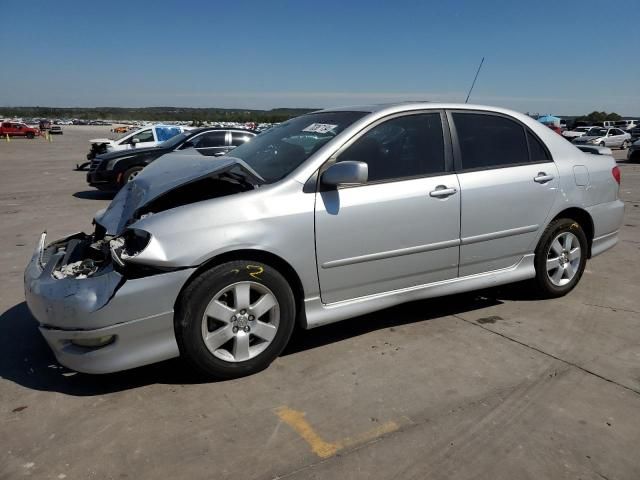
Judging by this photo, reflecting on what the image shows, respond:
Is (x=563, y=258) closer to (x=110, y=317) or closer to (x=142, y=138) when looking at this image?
(x=110, y=317)

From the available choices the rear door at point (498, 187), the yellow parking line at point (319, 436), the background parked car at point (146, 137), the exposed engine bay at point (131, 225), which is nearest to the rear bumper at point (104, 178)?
the background parked car at point (146, 137)

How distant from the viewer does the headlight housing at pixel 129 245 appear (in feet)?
9.02

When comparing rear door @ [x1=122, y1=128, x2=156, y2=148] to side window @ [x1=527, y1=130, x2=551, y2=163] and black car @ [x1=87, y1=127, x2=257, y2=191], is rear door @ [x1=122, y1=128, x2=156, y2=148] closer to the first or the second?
black car @ [x1=87, y1=127, x2=257, y2=191]

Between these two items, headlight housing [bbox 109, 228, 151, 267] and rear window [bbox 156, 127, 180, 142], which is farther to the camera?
rear window [bbox 156, 127, 180, 142]

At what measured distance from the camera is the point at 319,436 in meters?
2.52

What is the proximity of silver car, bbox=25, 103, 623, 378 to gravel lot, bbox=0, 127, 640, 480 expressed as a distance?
0.87 ft

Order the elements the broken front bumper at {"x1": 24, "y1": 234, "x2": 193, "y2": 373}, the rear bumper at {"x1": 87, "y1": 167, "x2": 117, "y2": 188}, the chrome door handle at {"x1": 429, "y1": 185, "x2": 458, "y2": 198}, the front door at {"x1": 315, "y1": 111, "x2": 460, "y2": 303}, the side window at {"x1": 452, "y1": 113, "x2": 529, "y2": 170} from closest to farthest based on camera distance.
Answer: the broken front bumper at {"x1": 24, "y1": 234, "x2": 193, "y2": 373}
the front door at {"x1": 315, "y1": 111, "x2": 460, "y2": 303}
the chrome door handle at {"x1": 429, "y1": 185, "x2": 458, "y2": 198}
the side window at {"x1": 452, "y1": 113, "x2": 529, "y2": 170}
the rear bumper at {"x1": 87, "y1": 167, "x2": 117, "y2": 188}

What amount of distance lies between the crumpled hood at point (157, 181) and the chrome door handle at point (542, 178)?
2.20 meters

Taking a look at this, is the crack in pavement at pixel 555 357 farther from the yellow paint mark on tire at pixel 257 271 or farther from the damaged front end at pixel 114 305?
the damaged front end at pixel 114 305

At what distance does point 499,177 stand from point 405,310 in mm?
1269

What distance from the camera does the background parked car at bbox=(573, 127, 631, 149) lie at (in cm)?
2781

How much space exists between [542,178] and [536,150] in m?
0.26

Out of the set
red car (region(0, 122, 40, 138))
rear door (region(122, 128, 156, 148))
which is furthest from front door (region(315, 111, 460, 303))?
red car (region(0, 122, 40, 138))

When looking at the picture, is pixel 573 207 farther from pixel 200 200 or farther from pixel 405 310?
pixel 200 200
